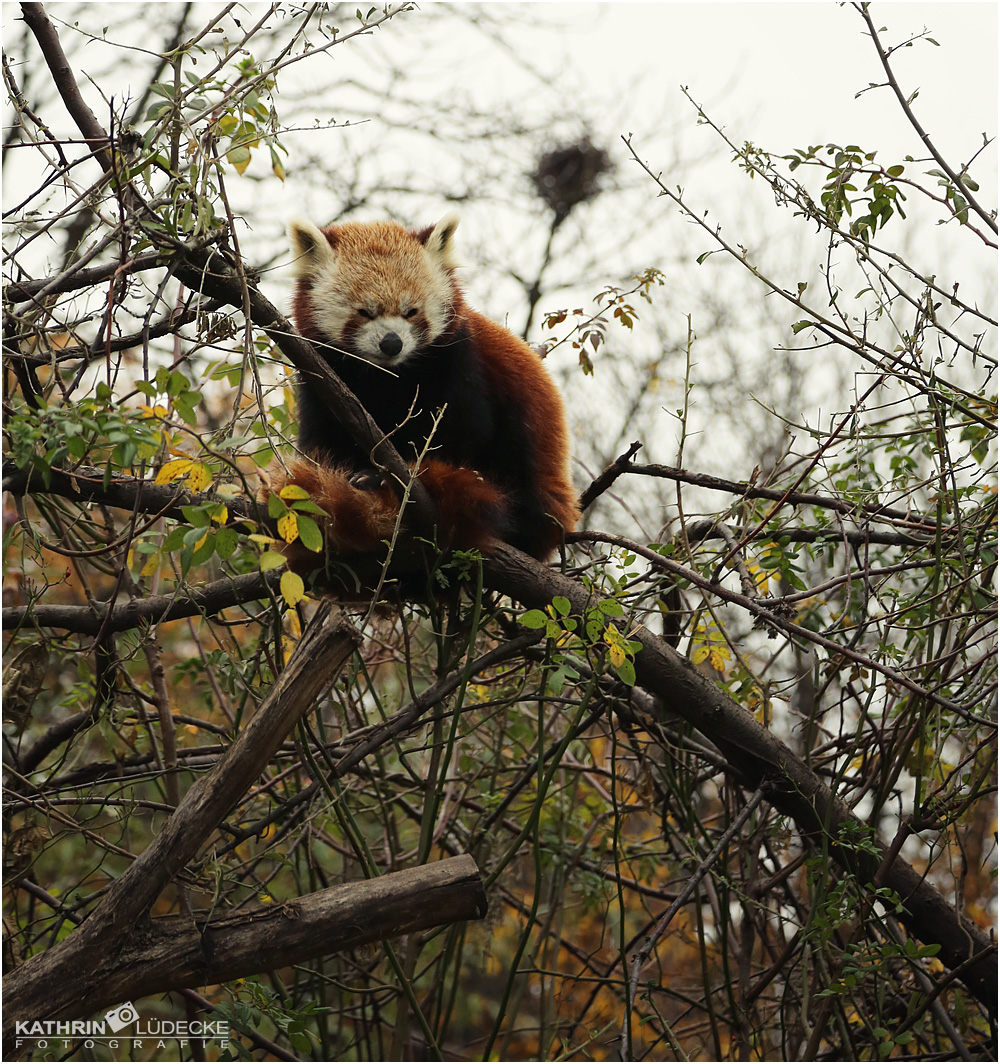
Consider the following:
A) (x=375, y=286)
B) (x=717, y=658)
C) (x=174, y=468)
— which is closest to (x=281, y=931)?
(x=174, y=468)

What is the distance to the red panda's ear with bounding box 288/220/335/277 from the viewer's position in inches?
126

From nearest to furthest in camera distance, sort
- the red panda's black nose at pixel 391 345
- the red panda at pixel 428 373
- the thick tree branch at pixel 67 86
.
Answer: the thick tree branch at pixel 67 86, the red panda's black nose at pixel 391 345, the red panda at pixel 428 373

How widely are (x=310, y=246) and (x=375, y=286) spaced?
1.06 ft

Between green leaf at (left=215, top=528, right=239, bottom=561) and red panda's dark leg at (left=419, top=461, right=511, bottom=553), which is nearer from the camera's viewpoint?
green leaf at (left=215, top=528, right=239, bottom=561)

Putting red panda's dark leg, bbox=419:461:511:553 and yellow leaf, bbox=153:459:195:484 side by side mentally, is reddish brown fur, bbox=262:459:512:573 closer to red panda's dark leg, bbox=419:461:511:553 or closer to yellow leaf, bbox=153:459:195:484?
red panda's dark leg, bbox=419:461:511:553

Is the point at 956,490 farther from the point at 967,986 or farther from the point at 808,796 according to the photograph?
the point at 967,986

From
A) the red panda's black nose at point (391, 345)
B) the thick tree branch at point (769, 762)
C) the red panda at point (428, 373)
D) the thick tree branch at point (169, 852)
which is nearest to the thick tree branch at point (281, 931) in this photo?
the thick tree branch at point (169, 852)

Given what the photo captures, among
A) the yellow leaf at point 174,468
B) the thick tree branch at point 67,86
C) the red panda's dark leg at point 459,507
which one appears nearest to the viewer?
the yellow leaf at point 174,468

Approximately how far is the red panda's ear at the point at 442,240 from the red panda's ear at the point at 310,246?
339mm

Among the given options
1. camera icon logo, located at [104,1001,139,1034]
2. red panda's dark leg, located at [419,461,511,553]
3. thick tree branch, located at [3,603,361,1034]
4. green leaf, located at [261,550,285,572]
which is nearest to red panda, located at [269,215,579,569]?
red panda's dark leg, located at [419,461,511,553]

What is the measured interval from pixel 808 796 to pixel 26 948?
2366 mm

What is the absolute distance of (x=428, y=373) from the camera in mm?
3158

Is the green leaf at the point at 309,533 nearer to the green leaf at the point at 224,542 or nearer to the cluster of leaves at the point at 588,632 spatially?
the green leaf at the point at 224,542

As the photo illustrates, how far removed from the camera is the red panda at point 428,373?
121 inches
